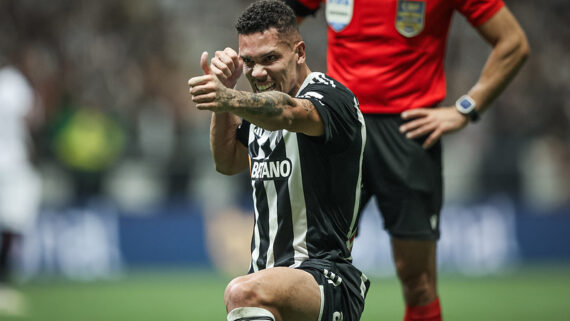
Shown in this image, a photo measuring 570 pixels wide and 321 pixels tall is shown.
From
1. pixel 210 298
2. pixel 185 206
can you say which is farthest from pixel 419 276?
pixel 185 206

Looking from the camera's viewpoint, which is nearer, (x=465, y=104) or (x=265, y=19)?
(x=265, y=19)

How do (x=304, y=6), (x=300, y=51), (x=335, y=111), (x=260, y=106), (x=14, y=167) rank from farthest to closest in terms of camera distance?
1. (x=14, y=167)
2. (x=304, y=6)
3. (x=300, y=51)
4. (x=335, y=111)
5. (x=260, y=106)

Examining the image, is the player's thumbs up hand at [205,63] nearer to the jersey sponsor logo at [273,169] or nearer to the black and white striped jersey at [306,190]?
the black and white striped jersey at [306,190]

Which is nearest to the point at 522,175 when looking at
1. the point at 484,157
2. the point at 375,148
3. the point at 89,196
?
the point at 484,157

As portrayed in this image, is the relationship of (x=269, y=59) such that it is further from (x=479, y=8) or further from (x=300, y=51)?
(x=479, y=8)

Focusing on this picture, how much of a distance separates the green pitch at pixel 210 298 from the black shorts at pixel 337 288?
11.3ft

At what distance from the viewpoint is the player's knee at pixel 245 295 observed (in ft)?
10.8

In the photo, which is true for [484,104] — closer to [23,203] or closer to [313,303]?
[313,303]

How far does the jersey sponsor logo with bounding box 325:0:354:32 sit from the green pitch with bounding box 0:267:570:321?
3338 millimetres

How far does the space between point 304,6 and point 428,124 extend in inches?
39.1

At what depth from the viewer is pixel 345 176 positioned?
3.74 metres

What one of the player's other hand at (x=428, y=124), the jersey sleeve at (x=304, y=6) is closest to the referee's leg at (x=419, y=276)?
the player's other hand at (x=428, y=124)

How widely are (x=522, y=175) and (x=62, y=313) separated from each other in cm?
640

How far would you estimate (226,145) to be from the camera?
409 centimetres
